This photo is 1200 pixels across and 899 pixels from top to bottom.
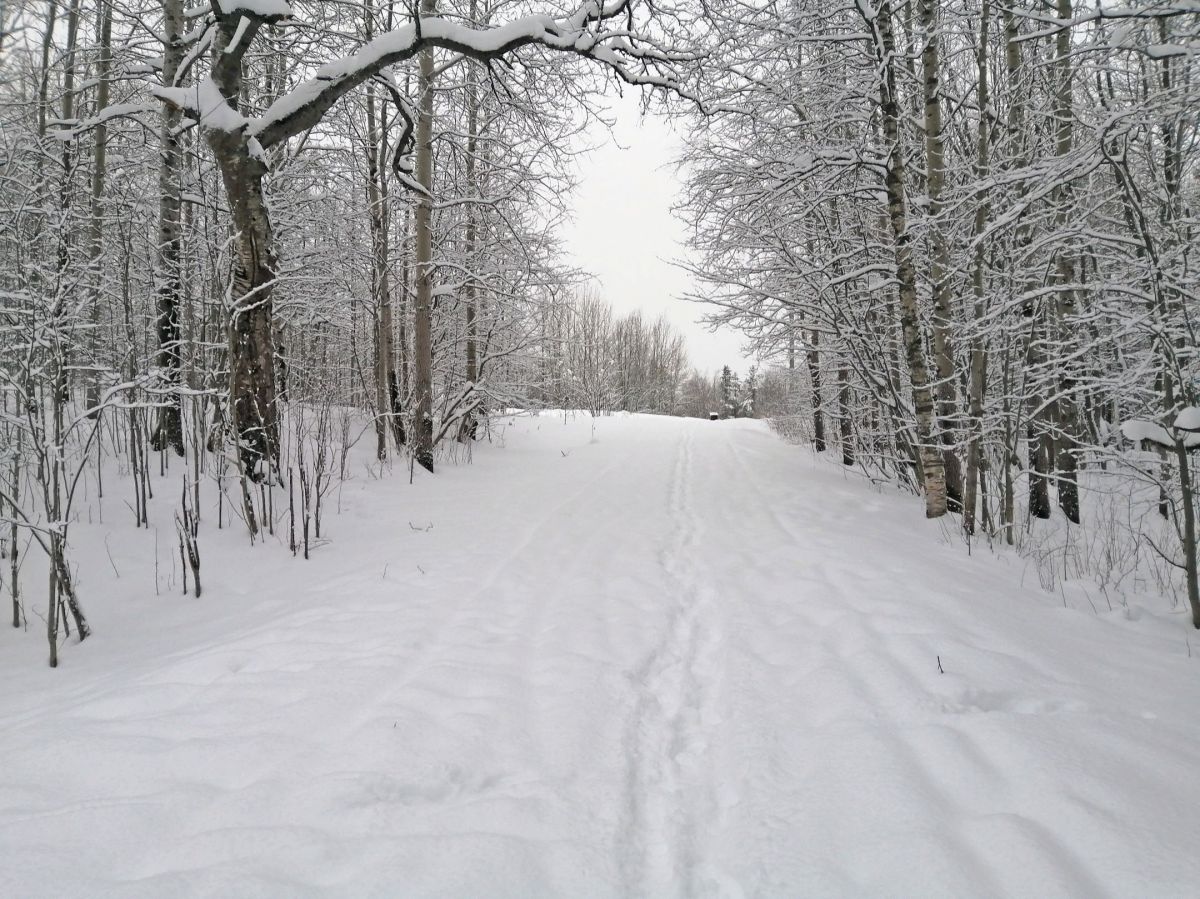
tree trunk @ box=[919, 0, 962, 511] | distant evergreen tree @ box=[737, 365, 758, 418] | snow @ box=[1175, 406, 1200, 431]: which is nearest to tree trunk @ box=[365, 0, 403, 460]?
tree trunk @ box=[919, 0, 962, 511]

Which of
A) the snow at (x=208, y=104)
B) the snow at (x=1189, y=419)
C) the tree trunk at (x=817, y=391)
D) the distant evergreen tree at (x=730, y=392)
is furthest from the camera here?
the distant evergreen tree at (x=730, y=392)

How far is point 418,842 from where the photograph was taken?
5.24 ft

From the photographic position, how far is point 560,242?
35.4ft

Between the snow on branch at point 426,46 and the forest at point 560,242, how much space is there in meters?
0.03

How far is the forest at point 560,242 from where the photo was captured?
151 inches

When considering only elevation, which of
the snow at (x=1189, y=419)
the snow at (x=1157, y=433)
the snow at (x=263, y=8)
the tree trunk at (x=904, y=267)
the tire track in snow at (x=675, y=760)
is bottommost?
the tire track in snow at (x=675, y=760)

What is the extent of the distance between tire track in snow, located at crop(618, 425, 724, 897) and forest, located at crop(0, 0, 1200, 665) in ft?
10.1

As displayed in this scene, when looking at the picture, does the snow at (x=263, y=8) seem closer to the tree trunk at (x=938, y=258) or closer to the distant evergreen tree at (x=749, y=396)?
the tree trunk at (x=938, y=258)

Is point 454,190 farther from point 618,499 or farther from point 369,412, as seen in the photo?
point 618,499

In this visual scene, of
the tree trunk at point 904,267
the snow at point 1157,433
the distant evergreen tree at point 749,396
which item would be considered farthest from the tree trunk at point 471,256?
the distant evergreen tree at point 749,396

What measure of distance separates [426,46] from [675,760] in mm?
6695

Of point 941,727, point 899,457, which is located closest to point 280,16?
point 941,727

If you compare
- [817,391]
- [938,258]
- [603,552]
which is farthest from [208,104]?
[817,391]

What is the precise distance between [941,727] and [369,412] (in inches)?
353
